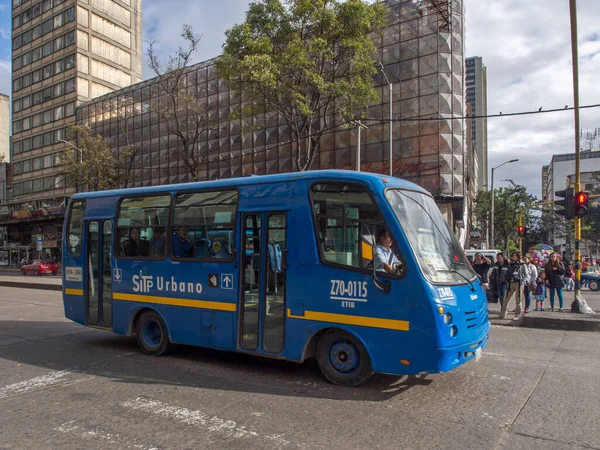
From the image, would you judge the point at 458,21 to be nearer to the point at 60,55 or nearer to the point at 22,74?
the point at 60,55

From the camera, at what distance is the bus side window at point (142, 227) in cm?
769

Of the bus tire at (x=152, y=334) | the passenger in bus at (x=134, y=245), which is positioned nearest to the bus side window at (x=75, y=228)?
the passenger in bus at (x=134, y=245)

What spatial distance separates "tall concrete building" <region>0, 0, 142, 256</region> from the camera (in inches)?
2092

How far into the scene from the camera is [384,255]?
549cm

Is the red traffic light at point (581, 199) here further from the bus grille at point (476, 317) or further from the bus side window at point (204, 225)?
the bus side window at point (204, 225)

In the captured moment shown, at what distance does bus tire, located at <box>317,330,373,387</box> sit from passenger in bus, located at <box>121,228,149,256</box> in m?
3.57

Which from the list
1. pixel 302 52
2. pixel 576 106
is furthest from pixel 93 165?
pixel 576 106

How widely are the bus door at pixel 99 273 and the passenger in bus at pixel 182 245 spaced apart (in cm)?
167

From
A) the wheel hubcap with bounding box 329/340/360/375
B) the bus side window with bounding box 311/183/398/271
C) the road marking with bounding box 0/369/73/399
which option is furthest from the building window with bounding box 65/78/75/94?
the wheel hubcap with bounding box 329/340/360/375

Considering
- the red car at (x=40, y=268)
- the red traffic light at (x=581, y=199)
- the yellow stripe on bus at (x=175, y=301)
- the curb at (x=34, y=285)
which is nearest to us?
the yellow stripe on bus at (x=175, y=301)

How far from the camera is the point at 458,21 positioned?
30.2m

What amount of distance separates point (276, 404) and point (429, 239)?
2.64 metres

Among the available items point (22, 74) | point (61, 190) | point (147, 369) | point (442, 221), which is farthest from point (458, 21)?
point (22, 74)

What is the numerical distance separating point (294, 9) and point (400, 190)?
701 inches
